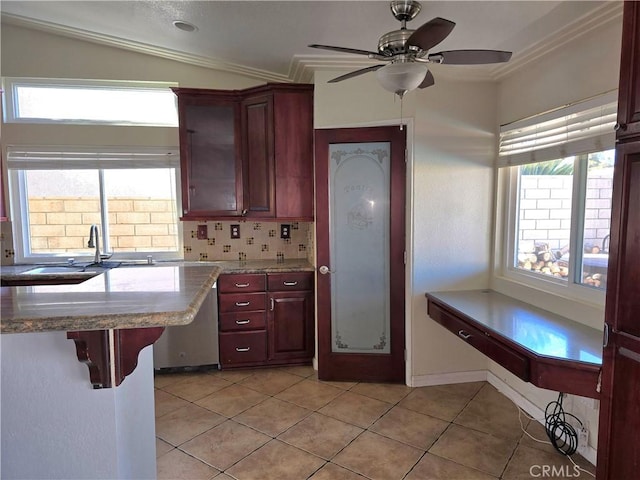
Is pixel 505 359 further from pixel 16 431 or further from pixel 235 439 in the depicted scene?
pixel 16 431

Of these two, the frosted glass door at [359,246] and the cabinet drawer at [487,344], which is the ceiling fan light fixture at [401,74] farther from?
the cabinet drawer at [487,344]

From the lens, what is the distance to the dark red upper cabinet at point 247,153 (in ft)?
11.0

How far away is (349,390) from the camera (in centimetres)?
308

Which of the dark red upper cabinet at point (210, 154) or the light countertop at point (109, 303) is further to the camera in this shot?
the dark red upper cabinet at point (210, 154)

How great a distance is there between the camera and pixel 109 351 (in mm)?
1250

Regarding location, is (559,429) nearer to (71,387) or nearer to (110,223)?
(71,387)

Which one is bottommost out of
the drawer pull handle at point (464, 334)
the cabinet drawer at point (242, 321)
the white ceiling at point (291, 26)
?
the cabinet drawer at point (242, 321)

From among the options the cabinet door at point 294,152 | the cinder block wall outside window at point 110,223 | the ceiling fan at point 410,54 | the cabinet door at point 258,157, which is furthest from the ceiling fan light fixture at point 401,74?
the cinder block wall outside window at point 110,223

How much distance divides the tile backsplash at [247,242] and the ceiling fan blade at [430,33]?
2326 millimetres

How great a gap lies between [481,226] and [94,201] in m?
3.50

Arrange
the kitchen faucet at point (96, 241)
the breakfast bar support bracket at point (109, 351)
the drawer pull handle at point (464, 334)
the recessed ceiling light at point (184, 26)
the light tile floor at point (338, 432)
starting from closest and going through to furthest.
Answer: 1. the breakfast bar support bracket at point (109, 351)
2. the light tile floor at point (338, 432)
3. the drawer pull handle at point (464, 334)
4. the recessed ceiling light at point (184, 26)
5. the kitchen faucet at point (96, 241)

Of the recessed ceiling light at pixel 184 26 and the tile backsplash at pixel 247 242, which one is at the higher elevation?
the recessed ceiling light at pixel 184 26

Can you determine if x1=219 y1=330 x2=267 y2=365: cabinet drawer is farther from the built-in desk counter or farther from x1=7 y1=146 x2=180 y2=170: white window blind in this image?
x1=7 y1=146 x2=180 y2=170: white window blind

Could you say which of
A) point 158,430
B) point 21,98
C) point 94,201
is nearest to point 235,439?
point 158,430
